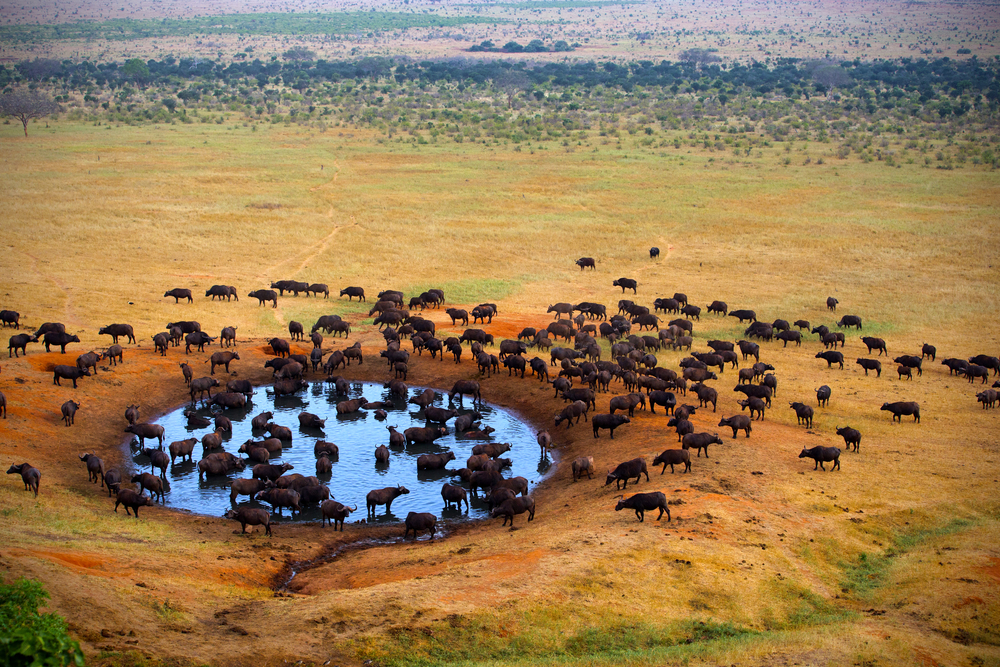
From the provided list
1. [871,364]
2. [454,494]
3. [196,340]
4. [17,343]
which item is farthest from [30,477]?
[871,364]

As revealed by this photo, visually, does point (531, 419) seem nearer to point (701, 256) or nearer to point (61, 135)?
point (701, 256)

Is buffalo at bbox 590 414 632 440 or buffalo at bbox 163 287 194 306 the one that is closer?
buffalo at bbox 590 414 632 440

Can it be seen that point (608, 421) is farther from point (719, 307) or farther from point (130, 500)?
point (719, 307)

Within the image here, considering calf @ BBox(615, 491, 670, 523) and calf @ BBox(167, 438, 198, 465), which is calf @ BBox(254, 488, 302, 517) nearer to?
calf @ BBox(167, 438, 198, 465)

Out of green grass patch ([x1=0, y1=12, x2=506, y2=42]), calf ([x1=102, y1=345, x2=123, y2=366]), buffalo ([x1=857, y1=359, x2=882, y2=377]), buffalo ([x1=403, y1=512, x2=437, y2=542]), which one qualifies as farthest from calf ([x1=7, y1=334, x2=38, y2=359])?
green grass patch ([x1=0, y1=12, x2=506, y2=42])

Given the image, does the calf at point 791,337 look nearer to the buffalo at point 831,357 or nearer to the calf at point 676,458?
the buffalo at point 831,357

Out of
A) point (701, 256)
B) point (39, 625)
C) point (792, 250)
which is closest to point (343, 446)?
point (39, 625)
